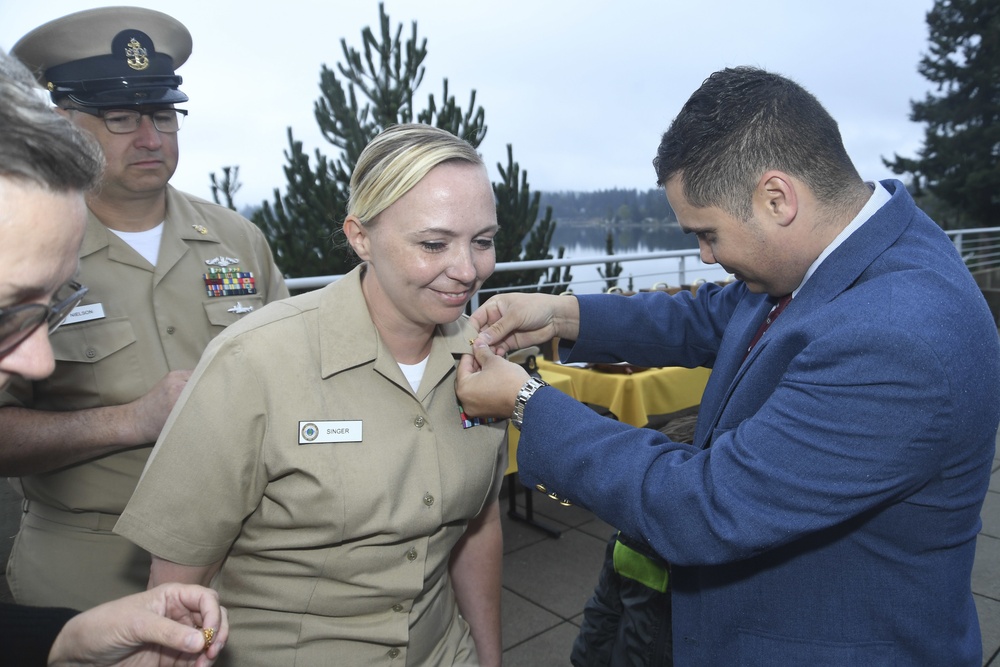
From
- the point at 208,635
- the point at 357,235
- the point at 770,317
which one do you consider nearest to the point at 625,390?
the point at 770,317

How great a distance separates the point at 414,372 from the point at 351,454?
0.32 metres

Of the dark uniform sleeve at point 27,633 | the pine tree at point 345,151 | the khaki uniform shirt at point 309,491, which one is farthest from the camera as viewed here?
the pine tree at point 345,151

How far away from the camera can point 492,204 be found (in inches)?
66.5

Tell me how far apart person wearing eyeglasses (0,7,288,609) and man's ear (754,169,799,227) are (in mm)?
1433

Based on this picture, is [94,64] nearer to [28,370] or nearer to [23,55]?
[23,55]

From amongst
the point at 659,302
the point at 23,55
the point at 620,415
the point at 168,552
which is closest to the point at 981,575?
the point at 620,415

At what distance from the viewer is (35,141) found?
0.75 metres

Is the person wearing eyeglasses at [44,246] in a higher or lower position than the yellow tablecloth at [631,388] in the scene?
higher

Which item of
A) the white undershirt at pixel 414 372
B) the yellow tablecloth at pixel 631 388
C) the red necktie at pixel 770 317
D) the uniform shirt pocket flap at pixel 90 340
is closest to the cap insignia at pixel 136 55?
the uniform shirt pocket flap at pixel 90 340

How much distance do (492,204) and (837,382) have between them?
33.6 inches

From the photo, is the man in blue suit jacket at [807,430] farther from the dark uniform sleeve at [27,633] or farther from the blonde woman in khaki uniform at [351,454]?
the dark uniform sleeve at [27,633]

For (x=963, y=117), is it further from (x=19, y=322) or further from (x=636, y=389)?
(x=19, y=322)

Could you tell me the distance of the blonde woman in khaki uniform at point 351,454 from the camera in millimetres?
1387

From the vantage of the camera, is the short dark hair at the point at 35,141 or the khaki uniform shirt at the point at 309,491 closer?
the short dark hair at the point at 35,141
